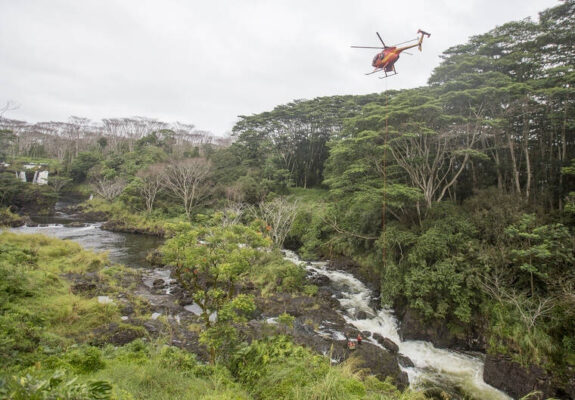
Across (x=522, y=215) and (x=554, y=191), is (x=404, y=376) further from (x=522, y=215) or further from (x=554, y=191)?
(x=554, y=191)

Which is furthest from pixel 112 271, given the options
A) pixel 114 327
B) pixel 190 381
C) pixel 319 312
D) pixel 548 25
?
pixel 548 25

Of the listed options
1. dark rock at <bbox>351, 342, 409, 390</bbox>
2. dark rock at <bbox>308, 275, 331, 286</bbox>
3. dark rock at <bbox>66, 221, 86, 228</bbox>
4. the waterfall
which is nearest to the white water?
dark rock at <bbox>351, 342, 409, 390</bbox>

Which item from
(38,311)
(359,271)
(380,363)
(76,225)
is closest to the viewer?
(38,311)

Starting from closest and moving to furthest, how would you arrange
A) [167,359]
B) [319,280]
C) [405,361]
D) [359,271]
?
[167,359] < [405,361] < [319,280] < [359,271]

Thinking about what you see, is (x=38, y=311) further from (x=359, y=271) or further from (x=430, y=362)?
(x=359, y=271)

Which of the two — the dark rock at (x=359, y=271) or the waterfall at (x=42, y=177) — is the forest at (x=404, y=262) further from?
the waterfall at (x=42, y=177)

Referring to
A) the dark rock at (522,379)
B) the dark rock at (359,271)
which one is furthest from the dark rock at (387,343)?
the dark rock at (359,271)

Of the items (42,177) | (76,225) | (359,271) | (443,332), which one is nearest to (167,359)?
(443,332)
